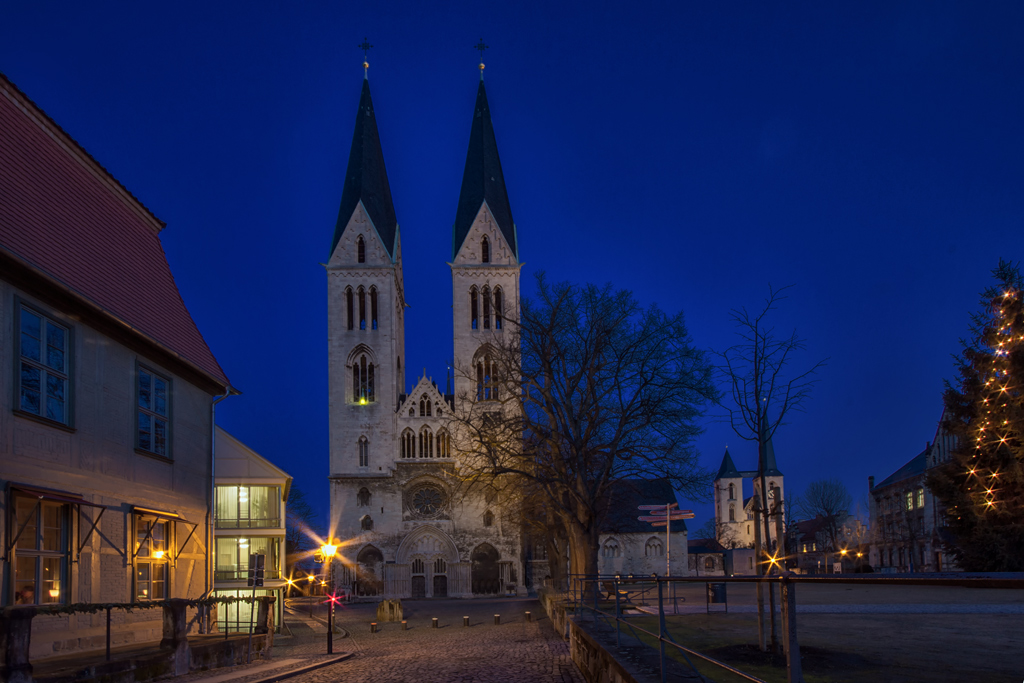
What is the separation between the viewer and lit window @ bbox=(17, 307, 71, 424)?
13.2m

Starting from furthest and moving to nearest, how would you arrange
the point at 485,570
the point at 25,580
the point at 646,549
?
the point at 646,549 → the point at 485,570 → the point at 25,580

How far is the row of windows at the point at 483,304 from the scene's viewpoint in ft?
219

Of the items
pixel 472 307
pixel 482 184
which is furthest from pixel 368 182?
pixel 472 307

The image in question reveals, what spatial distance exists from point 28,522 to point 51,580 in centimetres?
145

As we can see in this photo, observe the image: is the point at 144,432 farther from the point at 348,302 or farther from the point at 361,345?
the point at 348,302

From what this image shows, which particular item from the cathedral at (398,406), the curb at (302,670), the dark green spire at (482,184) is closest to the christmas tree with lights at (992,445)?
the curb at (302,670)

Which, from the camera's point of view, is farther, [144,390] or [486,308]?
[486,308]

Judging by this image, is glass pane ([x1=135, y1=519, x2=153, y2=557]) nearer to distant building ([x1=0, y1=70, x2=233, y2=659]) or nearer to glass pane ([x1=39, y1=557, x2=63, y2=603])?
distant building ([x1=0, y1=70, x2=233, y2=659])

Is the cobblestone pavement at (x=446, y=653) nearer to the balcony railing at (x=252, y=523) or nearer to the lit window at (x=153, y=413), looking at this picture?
the balcony railing at (x=252, y=523)

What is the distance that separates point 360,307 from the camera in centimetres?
6581

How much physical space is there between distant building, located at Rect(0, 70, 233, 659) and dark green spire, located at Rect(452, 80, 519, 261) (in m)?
48.6

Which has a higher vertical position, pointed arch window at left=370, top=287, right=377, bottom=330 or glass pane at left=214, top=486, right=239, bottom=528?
pointed arch window at left=370, top=287, right=377, bottom=330

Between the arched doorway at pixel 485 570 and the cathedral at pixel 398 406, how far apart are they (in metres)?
0.07

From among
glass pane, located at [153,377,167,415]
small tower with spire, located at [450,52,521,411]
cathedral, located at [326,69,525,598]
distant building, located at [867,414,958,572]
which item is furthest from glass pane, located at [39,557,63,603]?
small tower with spire, located at [450,52,521,411]
